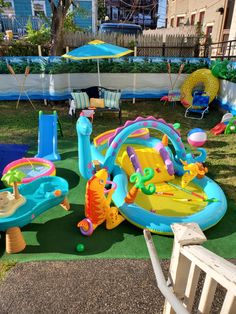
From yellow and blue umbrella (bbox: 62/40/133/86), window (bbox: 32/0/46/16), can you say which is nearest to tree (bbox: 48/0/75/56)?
yellow and blue umbrella (bbox: 62/40/133/86)

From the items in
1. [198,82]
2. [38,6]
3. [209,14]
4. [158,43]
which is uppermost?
[209,14]

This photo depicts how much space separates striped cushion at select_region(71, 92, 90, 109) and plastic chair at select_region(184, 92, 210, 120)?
4.09 metres

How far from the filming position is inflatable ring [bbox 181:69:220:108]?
35.0 feet

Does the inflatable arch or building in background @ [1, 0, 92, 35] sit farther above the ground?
building in background @ [1, 0, 92, 35]

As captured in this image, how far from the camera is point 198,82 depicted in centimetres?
1124

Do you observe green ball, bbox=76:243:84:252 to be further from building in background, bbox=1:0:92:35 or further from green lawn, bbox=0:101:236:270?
building in background, bbox=1:0:92:35

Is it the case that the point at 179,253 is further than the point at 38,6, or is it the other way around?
the point at 38,6

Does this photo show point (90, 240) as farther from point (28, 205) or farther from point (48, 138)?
point (48, 138)

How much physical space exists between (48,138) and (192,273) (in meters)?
5.91

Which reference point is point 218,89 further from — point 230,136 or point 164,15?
point 164,15

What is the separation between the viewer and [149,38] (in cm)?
1176

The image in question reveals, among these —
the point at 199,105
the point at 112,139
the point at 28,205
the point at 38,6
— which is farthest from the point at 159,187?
the point at 38,6

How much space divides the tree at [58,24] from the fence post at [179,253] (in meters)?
11.0

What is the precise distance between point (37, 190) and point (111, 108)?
5.71m
